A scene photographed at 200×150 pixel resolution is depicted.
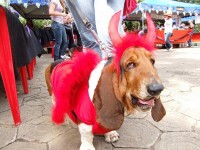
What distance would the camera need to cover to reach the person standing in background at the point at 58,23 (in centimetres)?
A: 508

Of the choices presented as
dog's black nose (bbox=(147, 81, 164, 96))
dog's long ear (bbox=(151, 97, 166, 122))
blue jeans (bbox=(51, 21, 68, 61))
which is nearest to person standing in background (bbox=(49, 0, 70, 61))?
blue jeans (bbox=(51, 21, 68, 61))

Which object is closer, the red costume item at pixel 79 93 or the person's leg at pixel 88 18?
the red costume item at pixel 79 93

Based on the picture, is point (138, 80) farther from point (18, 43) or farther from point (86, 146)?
point (18, 43)

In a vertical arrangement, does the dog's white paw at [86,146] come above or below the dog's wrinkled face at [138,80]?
below

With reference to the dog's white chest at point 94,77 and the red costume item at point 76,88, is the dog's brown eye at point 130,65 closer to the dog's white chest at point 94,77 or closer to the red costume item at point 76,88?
the dog's white chest at point 94,77

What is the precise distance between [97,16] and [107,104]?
2.34ft

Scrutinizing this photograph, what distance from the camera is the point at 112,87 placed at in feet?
4.96

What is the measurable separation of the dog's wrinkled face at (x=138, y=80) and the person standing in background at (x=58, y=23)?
3762mm

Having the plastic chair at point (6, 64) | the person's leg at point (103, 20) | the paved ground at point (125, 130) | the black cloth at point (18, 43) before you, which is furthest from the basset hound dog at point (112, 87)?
the black cloth at point (18, 43)

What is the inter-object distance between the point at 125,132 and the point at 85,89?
65 cm

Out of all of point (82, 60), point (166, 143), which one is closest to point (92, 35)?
point (82, 60)

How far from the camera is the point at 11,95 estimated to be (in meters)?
2.41

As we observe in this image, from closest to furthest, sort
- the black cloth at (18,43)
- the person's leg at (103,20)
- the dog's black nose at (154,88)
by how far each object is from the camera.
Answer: the dog's black nose at (154,88)
the person's leg at (103,20)
the black cloth at (18,43)

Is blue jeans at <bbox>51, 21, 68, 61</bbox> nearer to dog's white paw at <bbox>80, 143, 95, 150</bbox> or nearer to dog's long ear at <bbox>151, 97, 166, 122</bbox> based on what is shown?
dog's white paw at <bbox>80, 143, 95, 150</bbox>
